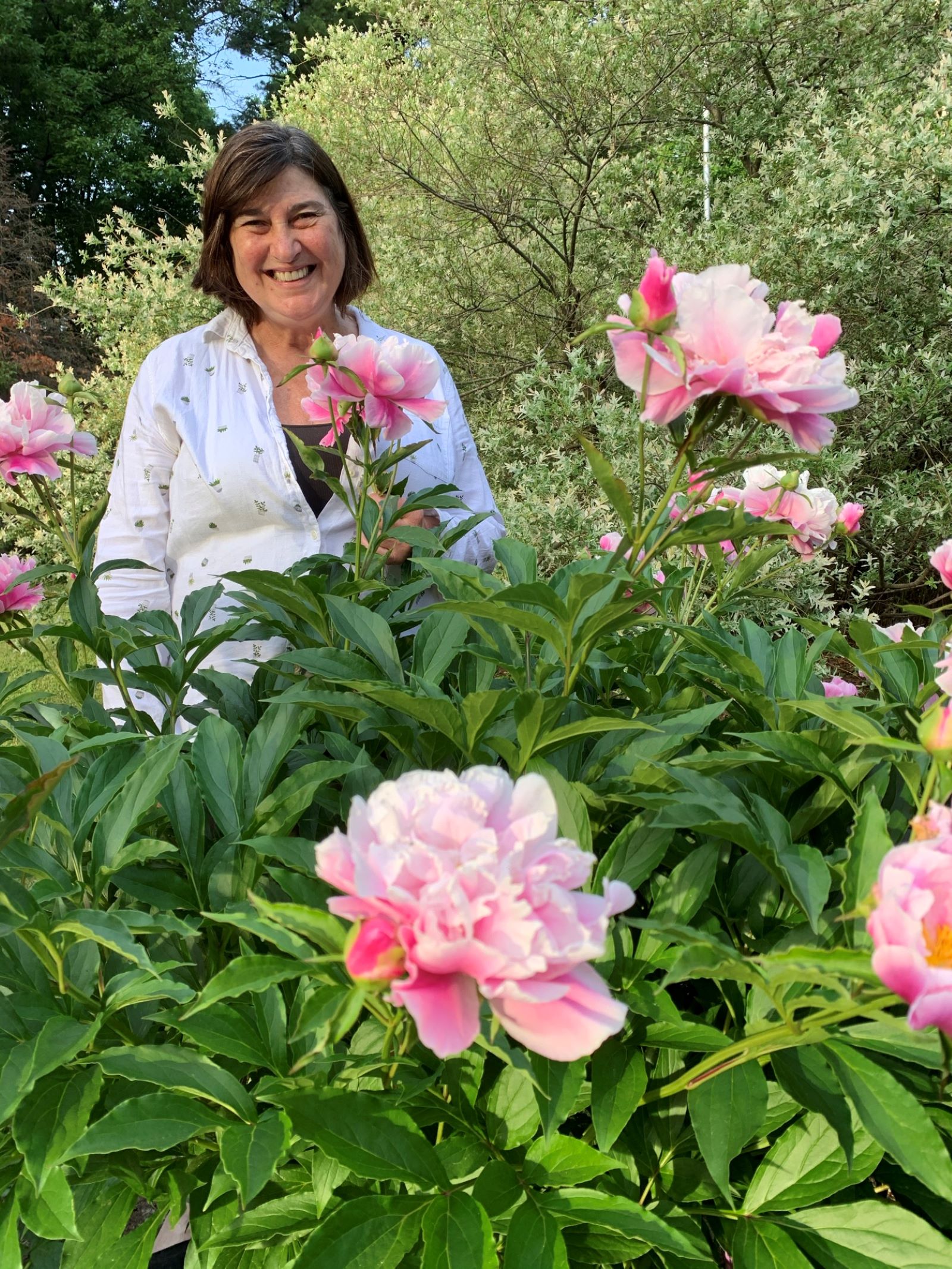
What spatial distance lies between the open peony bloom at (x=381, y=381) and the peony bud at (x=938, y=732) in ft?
2.51

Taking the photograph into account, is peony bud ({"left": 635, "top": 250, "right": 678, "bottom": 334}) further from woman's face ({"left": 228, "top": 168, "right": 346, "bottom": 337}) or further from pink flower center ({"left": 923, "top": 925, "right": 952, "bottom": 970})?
woman's face ({"left": 228, "top": 168, "right": 346, "bottom": 337})

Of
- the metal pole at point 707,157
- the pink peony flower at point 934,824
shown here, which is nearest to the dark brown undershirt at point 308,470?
the pink peony flower at point 934,824

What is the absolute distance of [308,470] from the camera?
2061mm

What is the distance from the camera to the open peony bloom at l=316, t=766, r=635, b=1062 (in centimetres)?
49

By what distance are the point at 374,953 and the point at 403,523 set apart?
1212 millimetres

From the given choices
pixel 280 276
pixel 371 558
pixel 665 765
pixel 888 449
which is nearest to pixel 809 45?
pixel 888 449

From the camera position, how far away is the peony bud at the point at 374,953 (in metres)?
0.50

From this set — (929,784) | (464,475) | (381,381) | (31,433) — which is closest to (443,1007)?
(929,784)

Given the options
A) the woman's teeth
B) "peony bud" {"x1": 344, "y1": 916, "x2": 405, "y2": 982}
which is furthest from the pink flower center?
the woman's teeth

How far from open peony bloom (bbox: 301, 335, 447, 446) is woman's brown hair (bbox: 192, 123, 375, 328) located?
3.30 ft

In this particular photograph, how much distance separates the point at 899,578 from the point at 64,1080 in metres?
4.14

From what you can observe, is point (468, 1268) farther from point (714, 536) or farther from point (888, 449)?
point (888, 449)

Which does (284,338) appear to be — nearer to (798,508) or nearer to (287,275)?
(287,275)

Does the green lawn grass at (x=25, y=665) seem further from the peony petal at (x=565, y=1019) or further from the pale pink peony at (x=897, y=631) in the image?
the peony petal at (x=565, y=1019)
